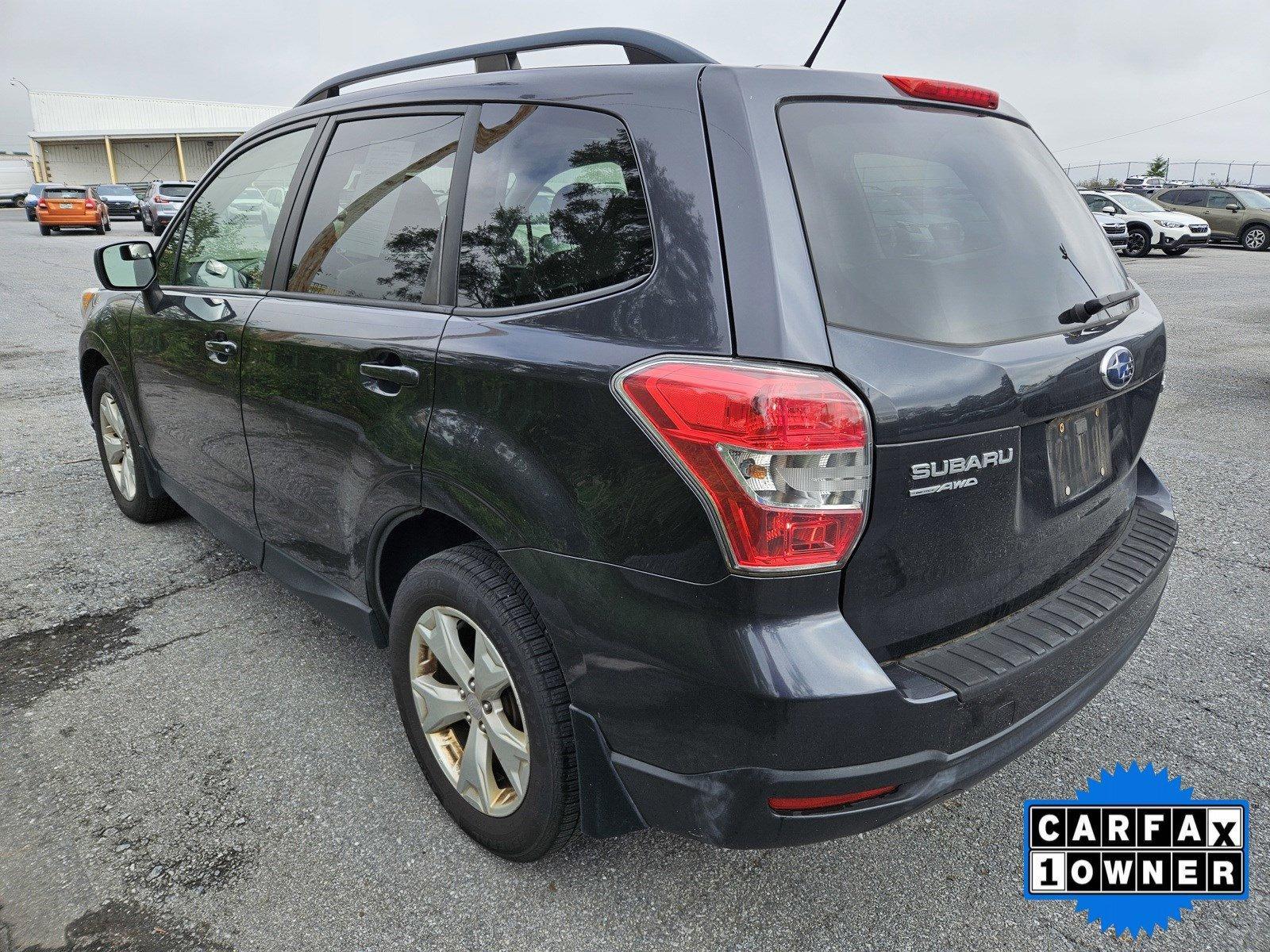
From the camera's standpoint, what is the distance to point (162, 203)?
28.2 meters

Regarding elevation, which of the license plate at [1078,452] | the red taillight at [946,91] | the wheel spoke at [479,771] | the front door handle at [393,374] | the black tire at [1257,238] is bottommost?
the black tire at [1257,238]

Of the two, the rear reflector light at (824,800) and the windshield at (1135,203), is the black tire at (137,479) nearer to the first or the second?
the rear reflector light at (824,800)

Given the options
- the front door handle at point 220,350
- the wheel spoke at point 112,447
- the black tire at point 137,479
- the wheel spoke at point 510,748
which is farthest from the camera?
the wheel spoke at point 112,447

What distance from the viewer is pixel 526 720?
203 cm

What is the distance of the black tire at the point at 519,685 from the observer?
1.98m

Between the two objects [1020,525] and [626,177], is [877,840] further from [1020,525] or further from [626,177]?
[626,177]

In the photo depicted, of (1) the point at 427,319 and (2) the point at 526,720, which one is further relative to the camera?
(1) the point at 427,319

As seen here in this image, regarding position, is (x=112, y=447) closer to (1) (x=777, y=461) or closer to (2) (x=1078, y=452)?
(1) (x=777, y=461)

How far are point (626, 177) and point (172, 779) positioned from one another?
207cm

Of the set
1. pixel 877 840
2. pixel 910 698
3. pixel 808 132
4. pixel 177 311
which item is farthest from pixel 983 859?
pixel 177 311

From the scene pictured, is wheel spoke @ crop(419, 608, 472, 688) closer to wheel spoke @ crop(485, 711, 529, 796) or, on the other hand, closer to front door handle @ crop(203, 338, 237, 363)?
wheel spoke @ crop(485, 711, 529, 796)

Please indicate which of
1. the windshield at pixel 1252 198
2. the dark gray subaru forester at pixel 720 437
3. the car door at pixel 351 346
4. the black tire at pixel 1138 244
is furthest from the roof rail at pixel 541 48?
the windshield at pixel 1252 198

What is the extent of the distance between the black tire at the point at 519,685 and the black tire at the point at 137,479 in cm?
244

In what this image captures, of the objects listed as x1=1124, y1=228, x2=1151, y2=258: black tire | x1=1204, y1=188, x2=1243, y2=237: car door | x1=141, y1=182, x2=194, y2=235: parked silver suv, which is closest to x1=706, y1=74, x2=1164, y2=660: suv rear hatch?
x1=1124, y1=228, x2=1151, y2=258: black tire
